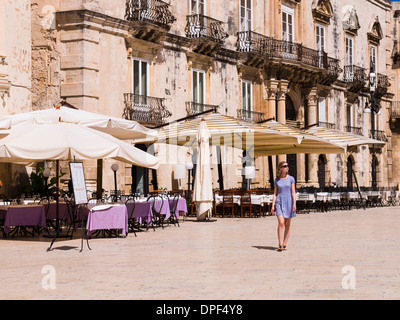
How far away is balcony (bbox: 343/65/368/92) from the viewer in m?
40.7

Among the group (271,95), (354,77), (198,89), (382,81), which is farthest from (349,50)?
(198,89)

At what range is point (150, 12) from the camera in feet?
81.6

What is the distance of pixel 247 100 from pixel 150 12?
27.7 ft

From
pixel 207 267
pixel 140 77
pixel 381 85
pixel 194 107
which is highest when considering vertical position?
pixel 381 85

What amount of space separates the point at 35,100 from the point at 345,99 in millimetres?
23079

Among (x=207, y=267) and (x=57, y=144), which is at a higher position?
(x=57, y=144)

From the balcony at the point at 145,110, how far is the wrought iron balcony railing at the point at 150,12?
262 centimetres

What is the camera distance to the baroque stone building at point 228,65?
22828 mm

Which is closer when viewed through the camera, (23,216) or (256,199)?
(23,216)

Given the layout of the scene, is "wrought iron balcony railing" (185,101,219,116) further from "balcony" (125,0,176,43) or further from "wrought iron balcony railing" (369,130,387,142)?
"wrought iron balcony railing" (369,130,387,142)

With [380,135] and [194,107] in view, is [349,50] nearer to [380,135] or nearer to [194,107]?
[380,135]

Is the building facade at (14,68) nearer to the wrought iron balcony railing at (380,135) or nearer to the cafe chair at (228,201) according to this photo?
the cafe chair at (228,201)

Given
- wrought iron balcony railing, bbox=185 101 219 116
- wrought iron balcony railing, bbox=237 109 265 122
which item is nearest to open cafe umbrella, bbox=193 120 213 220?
wrought iron balcony railing, bbox=185 101 219 116
